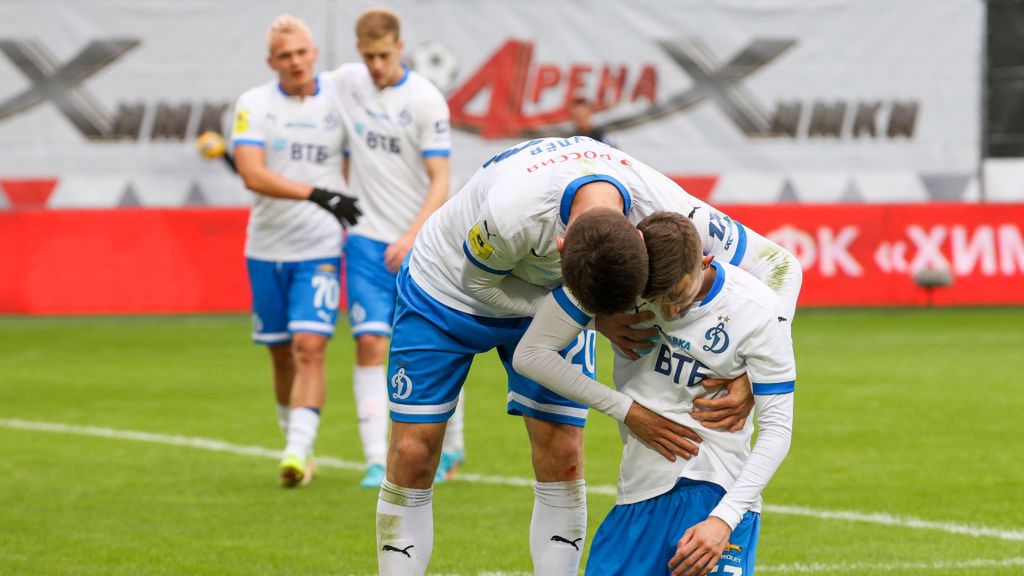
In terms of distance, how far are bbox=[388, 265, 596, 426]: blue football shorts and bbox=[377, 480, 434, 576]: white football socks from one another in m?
0.26

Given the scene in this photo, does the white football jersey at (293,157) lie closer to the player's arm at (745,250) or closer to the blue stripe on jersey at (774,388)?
the player's arm at (745,250)

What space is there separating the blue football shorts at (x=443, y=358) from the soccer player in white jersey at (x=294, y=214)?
2821 millimetres

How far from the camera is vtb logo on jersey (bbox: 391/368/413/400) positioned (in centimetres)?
529

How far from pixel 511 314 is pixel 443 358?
0.30m

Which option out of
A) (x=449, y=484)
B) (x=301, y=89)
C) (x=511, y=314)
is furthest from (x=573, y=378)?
(x=301, y=89)

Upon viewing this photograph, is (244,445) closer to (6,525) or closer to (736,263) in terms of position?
(6,525)

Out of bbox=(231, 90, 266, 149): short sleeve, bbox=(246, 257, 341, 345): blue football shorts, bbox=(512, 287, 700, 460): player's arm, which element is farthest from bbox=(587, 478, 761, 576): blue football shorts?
bbox=(231, 90, 266, 149): short sleeve

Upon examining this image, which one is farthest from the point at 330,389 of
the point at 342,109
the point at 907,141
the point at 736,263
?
the point at 907,141

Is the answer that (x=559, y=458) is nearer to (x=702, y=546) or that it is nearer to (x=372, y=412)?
(x=702, y=546)

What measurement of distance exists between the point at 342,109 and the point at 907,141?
14052 mm

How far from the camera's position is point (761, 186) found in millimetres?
20594

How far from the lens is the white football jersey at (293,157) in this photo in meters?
8.38

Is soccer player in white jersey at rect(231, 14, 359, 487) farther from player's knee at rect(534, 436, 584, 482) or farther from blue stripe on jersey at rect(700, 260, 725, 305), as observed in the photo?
blue stripe on jersey at rect(700, 260, 725, 305)

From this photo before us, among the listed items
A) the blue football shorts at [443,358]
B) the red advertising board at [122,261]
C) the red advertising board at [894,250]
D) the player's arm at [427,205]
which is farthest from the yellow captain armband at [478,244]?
the red advertising board at [894,250]
